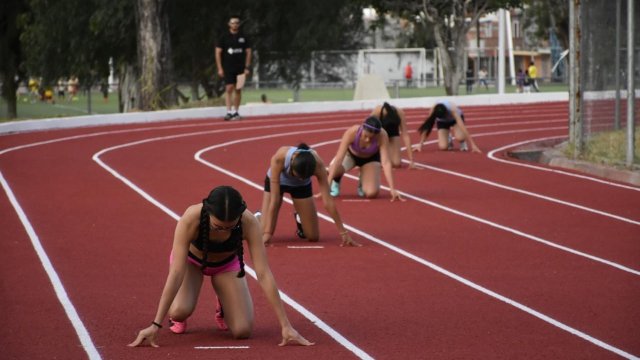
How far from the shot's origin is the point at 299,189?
12422mm

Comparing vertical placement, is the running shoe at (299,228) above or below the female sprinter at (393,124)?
below

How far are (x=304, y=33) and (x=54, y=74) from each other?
7382mm

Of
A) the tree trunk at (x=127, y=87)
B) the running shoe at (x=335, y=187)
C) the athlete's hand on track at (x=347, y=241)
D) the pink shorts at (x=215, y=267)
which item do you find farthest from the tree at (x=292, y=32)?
the pink shorts at (x=215, y=267)

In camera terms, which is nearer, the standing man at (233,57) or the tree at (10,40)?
the standing man at (233,57)

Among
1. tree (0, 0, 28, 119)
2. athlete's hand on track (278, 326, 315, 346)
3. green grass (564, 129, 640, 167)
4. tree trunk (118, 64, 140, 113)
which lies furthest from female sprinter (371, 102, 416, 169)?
tree (0, 0, 28, 119)

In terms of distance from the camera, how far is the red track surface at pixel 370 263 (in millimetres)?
8305

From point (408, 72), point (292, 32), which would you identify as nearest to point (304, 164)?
point (292, 32)

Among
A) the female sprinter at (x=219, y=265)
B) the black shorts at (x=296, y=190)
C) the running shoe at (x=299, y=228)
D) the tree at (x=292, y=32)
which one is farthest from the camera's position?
the tree at (x=292, y=32)

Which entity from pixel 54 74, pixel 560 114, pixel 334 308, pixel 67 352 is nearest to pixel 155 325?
pixel 67 352

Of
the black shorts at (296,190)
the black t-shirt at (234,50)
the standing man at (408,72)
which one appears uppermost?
the black t-shirt at (234,50)

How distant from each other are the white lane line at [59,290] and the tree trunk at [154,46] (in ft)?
59.7

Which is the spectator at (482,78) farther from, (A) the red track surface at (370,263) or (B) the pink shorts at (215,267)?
(B) the pink shorts at (215,267)

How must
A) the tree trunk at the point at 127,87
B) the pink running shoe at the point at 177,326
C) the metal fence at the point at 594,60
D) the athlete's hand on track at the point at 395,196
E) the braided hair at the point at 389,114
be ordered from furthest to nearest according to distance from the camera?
1. the tree trunk at the point at 127,87
2. the metal fence at the point at 594,60
3. the braided hair at the point at 389,114
4. the athlete's hand on track at the point at 395,196
5. the pink running shoe at the point at 177,326

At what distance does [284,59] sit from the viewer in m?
40.7
